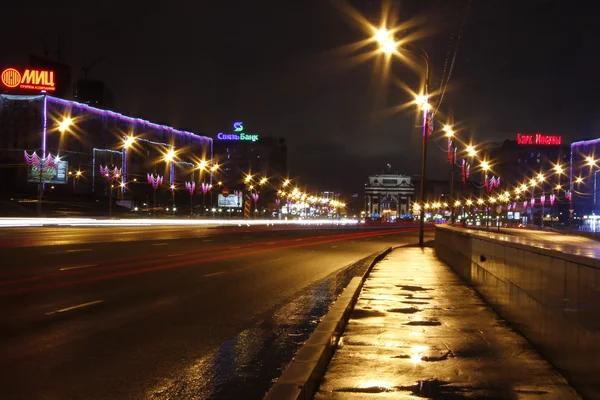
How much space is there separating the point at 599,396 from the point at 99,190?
90265 mm

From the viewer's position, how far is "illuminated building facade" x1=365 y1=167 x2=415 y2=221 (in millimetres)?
190375

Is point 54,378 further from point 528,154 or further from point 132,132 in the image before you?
point 528,154

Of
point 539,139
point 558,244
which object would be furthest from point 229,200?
point 558,244

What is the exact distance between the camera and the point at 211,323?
1077cm

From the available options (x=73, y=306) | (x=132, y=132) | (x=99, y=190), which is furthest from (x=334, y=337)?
(x=132, y=132)

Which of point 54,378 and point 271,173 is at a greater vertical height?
point 271,173

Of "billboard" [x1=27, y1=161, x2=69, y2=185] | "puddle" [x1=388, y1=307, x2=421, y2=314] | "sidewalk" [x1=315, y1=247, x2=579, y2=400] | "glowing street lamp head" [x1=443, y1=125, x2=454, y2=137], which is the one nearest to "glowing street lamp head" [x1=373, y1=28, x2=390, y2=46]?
"sidewalk" [x1=315, y1=247, x2=579, y2=400]

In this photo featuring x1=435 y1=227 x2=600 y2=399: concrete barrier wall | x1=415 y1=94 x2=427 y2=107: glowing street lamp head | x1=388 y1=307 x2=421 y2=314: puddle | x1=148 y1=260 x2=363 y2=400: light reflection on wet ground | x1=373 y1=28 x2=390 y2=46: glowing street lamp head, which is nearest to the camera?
x1=435 y1=227 x2=600 y2=399: concrete barrier wall

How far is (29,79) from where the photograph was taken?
80750 millimetres

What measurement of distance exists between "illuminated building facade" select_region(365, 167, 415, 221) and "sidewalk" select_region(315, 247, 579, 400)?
177444 mm

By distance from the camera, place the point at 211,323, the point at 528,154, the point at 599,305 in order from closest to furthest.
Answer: the point at 599,305
the point at 211,323
the point at 528,154

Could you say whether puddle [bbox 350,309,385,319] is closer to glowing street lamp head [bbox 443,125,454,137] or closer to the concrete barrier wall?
the concrete barrier wall

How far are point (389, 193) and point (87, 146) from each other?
114 m

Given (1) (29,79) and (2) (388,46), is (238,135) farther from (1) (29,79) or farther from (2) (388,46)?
(2) (388,46)
